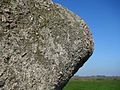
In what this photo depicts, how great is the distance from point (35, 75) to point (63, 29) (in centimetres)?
119

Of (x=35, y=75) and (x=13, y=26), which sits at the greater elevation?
(x=13, y=26)

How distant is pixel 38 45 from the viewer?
5605mm

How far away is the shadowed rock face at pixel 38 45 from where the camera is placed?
527cm

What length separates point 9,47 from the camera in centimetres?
524

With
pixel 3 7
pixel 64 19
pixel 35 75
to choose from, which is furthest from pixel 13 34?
pixel 64 19

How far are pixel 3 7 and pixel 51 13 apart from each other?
1128 millimetres

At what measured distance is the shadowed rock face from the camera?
17.3 feet

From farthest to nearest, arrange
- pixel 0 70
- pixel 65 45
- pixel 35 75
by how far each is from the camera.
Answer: pixel 65 45, pixel 35 75, pixel 0 70

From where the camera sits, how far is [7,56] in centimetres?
522

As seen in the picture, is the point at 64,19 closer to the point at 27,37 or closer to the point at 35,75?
the point at 27,37

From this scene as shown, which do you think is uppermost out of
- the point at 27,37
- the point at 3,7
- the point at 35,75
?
the point at 3,7

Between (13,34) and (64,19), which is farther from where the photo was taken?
(64,19)

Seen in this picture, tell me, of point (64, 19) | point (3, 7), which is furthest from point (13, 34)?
point (64, 19)

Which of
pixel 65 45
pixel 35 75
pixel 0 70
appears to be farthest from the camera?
pixel 65 45
